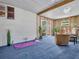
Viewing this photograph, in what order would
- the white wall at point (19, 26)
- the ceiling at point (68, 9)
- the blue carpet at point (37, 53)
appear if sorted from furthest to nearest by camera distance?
the ceiling at point (68, 9)
the white wall at point (19, 26)
the blue carpet at point (37, 53)

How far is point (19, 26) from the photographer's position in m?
8.17

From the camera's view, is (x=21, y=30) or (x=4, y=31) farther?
(x=21, y=30)

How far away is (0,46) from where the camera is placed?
6.46m

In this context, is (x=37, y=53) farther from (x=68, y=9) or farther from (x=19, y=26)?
(x=68, y=9)

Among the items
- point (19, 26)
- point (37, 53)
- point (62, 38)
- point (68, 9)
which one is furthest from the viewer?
point (68, 9)

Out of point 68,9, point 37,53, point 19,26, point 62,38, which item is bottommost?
point 37,53

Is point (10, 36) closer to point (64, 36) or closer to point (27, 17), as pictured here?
point (27, 17)

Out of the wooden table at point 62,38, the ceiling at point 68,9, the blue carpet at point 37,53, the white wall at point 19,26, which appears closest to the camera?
the blue carpet at point 37,53

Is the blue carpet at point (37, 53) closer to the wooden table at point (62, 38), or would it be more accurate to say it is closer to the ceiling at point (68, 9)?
the wooden table at point (62, 38)

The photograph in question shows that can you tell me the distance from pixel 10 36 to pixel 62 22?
30.0 feet

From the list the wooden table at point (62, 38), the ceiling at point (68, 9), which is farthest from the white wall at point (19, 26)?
the wooden table at point (62, 38)

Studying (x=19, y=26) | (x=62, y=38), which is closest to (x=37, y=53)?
(x=62, y=38)

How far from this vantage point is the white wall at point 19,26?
6.75 metres

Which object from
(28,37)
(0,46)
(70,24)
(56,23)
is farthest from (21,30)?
(56,23)
